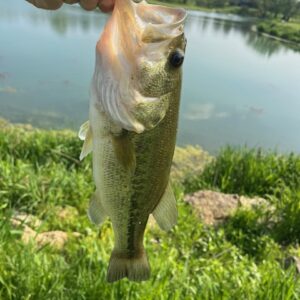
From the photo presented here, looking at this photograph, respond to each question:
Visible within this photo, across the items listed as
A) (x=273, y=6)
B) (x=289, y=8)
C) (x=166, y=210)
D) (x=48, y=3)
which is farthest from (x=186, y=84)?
(x=289, y=8)

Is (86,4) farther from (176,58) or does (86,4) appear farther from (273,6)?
(273,6)

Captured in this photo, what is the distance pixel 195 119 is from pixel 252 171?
4197 millimetres

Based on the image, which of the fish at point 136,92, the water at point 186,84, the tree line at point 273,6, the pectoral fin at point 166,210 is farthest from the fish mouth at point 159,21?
the tree line at point 273,6

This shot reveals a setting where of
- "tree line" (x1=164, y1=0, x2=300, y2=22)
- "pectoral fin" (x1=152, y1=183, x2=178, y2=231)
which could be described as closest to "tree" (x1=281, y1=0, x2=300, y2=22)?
"tree line" (x1=164, y1=0, x2=300, y2=22)

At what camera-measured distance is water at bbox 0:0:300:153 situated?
9.23 metres

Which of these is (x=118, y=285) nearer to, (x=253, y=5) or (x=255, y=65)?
(x=255, y=65)

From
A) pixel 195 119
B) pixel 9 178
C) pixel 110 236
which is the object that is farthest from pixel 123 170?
pixel 195 119

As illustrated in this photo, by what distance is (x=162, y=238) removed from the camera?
4.20 metres

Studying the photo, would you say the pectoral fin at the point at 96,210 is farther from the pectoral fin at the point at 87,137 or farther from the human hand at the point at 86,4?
the human hand at the point at 86,4

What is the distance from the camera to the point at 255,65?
1644 cm

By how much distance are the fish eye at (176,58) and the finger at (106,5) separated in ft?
1.24

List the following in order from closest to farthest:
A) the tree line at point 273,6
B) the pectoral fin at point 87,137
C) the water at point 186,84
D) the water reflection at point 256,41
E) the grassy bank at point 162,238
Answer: the pectoral fin at point 87,137 → the grassy bank at point 162,238 → the water at point 186,84 → the water reflection at point 256,41 → the tree line at point 273,6

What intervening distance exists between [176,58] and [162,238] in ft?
9.13

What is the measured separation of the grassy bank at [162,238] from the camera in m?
2.97
